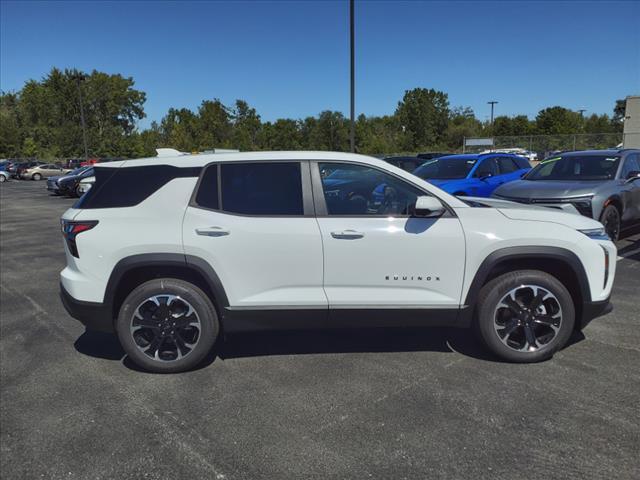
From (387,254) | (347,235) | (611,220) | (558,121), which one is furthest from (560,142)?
(347,235)

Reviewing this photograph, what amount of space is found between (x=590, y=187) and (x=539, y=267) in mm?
4310

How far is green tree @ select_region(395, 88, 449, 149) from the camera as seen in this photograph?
71375 mm

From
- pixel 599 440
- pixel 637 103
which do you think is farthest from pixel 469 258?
pixel 637 103

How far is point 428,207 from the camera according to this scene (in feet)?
11.6

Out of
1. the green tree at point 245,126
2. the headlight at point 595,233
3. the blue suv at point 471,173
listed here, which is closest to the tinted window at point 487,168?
the blue suv at point 471,173

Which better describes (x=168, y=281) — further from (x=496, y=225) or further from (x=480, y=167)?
(x=480, y=167)

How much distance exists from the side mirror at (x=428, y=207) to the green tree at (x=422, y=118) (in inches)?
2703

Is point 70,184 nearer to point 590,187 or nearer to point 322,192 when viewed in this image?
point 590,187

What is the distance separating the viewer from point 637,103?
29.6 m

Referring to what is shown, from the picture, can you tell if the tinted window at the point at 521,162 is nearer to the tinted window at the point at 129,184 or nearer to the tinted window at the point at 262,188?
the tinted window at the point at 262,188

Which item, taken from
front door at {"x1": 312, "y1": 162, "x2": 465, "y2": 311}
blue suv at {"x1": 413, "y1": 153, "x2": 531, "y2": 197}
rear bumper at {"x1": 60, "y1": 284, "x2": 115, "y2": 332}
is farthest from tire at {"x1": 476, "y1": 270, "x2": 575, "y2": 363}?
blue suv at {"x1": 413, "y1": 153, "x2": 531, "y2": 197}

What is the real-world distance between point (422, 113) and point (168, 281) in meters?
72.2

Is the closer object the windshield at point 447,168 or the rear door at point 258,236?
the rear door at point 258,236

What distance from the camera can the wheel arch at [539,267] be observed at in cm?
367
